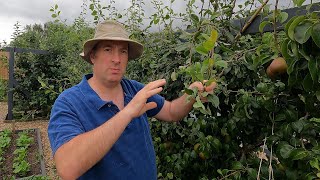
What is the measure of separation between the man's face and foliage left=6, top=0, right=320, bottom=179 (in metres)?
0.30

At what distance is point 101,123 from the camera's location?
Answer: 5.47 ft

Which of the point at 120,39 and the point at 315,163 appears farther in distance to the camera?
the point at 120,39

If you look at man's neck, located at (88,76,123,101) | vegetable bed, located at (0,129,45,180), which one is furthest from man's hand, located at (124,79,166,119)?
vegetable bed, located at (0,129,45,180)

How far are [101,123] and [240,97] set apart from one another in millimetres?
736

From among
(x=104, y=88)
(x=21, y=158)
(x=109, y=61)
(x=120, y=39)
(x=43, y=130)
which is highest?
(x=120, y=39)

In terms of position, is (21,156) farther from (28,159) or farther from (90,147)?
(90,147)

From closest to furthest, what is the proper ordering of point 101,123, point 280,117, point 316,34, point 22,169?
1. point 316,34
2. point 280,117
3. point 101,123
4. point 22,169

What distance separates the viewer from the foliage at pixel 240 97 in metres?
Result: 1.10

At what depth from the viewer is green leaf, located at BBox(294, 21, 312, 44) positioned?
0.95 m

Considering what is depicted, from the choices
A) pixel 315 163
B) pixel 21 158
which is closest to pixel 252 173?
pixel 315 163

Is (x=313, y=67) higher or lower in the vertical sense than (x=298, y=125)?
higher

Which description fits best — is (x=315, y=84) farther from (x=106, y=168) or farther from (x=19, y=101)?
(x=19, y=101)

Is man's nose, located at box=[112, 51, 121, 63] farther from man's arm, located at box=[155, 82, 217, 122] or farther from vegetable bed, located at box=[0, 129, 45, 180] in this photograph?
vegetable bed, located at box=[0, 129, 45, 180]

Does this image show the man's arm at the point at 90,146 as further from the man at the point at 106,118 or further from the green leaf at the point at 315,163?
the green leaf at the point at 315,163
